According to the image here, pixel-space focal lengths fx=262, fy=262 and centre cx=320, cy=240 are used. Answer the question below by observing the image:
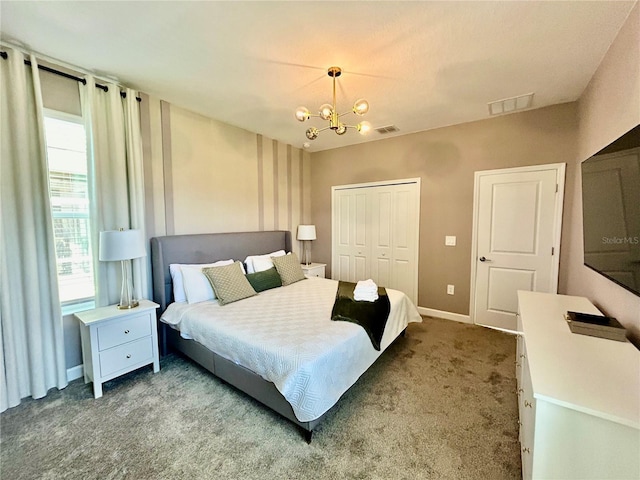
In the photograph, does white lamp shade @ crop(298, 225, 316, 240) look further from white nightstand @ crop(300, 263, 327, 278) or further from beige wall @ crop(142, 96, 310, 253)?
white nightstand @ crop(300, 263, 327, 278)

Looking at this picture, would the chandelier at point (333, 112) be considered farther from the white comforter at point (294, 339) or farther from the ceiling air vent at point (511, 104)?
the ceiling air vent at point (511, 104)

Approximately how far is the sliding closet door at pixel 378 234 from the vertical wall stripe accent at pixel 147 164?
113 inches

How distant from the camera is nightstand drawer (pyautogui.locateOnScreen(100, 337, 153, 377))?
2.16 metres

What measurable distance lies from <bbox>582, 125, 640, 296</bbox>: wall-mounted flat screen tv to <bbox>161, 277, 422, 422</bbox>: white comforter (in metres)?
1.59

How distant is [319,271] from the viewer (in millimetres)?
4641

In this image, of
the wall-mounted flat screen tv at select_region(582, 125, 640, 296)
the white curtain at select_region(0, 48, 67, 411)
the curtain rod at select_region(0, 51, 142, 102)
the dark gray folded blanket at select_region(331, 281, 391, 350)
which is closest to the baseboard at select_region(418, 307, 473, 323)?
the dark gray folded blanket at select_region(331, 281, 391, 350)

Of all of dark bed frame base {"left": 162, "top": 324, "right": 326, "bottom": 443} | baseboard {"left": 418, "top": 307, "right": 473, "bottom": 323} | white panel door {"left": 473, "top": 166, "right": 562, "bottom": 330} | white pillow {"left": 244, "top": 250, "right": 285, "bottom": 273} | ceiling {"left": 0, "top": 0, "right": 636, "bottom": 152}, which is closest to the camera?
ceiling {"left": 0, "top": 0, "right": 636, "bottom": 152}

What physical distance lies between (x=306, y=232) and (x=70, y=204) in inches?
120

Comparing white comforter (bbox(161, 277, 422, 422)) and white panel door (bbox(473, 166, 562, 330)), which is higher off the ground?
white panel door (bbox(473, 166, 562, 330))

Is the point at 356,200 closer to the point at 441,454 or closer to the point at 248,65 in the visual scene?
the point at 248,65

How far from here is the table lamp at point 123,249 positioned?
223 centimetres

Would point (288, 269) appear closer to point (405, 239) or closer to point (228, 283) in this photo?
point (228, 283)

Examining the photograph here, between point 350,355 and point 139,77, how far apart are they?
121 inches

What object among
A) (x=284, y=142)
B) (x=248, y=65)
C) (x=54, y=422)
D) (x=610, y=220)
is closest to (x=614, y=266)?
(x=610, y=220)
